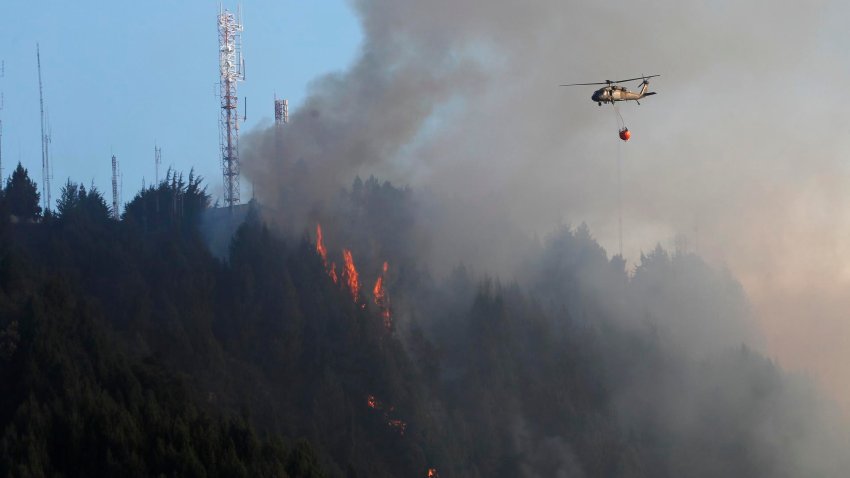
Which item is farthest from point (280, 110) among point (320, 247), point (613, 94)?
point (613, 94)

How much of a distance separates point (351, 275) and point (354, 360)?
39.4 feet

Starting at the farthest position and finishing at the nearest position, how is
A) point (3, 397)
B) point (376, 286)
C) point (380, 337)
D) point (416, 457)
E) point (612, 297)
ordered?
point (612, 297), point (376, 286), point (380, 337), point (416, 457), point (3, 397)

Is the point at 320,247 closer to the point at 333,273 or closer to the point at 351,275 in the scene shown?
the point at 333,273

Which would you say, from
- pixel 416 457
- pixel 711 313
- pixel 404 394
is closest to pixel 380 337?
pixel 404 394

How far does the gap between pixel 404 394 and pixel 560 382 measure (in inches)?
635

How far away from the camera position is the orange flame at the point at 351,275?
106m

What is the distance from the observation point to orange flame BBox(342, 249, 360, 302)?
348 ft

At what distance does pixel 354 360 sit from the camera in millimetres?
96625

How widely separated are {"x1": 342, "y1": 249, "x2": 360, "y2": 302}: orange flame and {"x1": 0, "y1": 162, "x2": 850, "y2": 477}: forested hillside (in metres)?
0.17

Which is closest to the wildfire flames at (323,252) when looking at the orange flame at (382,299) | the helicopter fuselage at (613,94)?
the orange flame at (382,299)

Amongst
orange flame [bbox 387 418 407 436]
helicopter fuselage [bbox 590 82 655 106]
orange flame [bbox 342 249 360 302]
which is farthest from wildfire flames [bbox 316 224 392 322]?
helicopter fuselage [bbox 590 82 655 106]

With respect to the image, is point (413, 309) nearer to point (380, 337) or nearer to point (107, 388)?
point (380, 337)

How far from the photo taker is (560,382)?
105688 mm

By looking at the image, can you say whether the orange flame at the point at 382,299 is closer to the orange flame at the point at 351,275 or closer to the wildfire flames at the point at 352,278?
the wildfire flames at the point at 352,278
